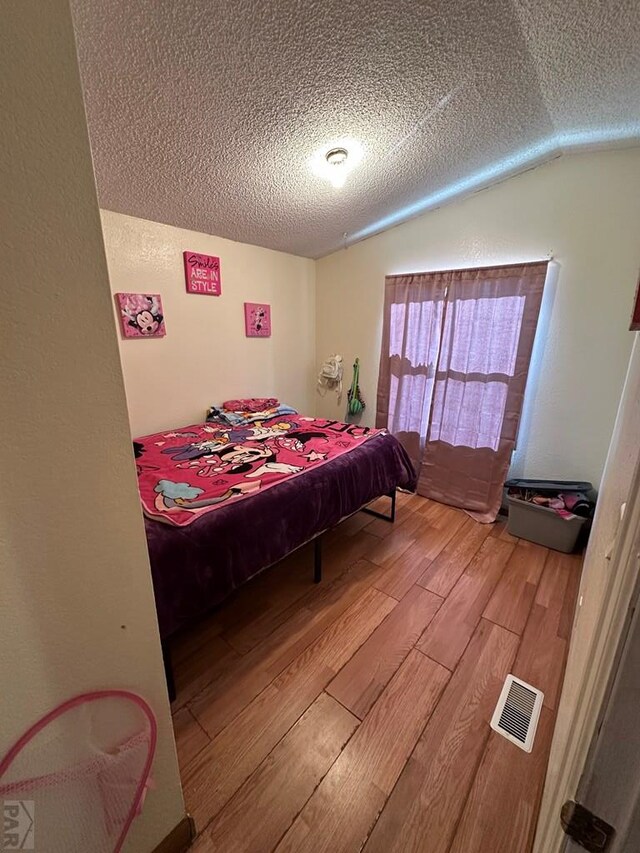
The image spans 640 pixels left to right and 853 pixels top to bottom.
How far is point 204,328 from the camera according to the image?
9.20 feet

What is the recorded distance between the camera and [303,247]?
126 inches

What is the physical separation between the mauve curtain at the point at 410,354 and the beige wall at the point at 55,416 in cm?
262

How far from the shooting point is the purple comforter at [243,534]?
1.17 meters

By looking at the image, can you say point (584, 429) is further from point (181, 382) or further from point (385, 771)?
point (181, 382)

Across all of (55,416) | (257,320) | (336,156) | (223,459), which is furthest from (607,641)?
(257,320)

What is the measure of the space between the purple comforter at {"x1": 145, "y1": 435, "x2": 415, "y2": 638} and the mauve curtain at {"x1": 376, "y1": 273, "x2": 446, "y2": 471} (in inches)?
43.5

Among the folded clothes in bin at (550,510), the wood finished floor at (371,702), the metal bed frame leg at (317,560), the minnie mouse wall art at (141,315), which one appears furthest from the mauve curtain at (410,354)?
the minnie mouse wall art at (141,315)

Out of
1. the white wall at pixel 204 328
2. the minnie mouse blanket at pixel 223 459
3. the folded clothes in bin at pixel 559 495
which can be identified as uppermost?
the white wall at pixel 204 328

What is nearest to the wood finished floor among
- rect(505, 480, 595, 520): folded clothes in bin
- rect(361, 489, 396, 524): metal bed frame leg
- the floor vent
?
the floor vent

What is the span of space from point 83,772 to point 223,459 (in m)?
1.36

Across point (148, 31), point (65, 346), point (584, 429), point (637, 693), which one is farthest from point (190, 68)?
point (584, 429)

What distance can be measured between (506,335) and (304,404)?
7.21 feet

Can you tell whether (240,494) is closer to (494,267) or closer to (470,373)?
(470,373)

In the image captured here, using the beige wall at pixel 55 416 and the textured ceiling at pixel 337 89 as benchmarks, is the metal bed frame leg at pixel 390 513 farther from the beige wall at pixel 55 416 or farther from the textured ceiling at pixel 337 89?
the textured ceiling at pixel 337 89
